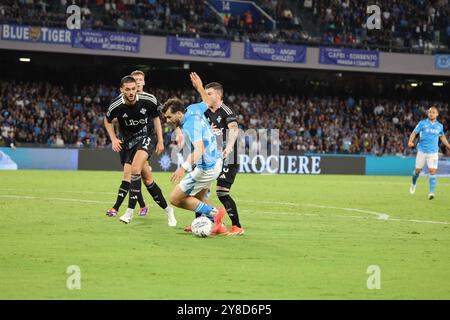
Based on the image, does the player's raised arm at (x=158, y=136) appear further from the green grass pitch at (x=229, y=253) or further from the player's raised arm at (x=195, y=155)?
the player's raised arm at (x=195, y=155)

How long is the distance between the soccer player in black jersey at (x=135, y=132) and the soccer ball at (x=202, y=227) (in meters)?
1.43

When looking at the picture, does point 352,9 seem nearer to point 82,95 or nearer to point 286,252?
point 82,95

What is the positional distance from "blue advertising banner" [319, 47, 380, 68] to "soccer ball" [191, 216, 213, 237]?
3445 cm

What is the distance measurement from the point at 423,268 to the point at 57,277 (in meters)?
4.33

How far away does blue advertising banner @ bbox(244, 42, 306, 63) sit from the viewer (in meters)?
43.4

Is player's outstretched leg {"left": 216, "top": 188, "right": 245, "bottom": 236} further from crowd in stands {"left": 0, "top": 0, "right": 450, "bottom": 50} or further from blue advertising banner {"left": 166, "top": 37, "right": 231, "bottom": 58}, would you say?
blue advertising banner {"left": 166, "top": 37, "right": 231, "bottom": 58}

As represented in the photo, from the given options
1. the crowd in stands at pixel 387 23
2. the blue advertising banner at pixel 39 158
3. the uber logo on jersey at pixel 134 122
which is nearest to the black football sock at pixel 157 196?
the uber logo on jersey at pixel 134 122

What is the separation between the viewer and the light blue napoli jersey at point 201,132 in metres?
10.8

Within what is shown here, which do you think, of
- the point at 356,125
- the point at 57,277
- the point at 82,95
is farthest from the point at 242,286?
the point at 356,125

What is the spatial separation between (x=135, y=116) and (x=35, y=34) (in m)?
26.4

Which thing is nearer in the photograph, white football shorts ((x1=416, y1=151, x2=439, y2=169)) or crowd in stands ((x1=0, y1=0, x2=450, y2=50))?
white football shorts ((x1=416, y1=151, x2=439, y2=169))

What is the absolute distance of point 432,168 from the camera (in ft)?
74.0

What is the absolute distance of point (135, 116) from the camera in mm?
13617

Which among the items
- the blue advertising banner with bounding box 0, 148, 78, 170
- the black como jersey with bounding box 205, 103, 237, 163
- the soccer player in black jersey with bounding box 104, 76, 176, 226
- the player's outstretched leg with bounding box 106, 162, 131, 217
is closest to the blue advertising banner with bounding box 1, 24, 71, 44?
the blue advertising banner with bounding box 0, 148, 78, 170
